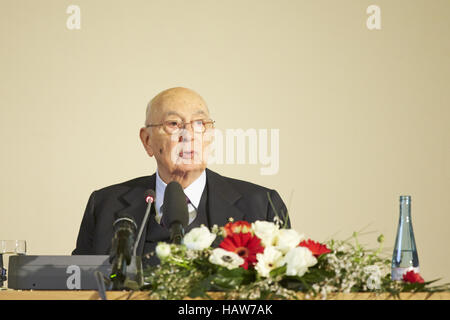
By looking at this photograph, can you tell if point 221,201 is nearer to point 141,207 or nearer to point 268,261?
point 141,207

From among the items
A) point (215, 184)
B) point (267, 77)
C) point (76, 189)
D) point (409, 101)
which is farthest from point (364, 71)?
point (76, 189)

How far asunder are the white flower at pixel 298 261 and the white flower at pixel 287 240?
27mm

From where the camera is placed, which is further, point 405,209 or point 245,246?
point 405,209

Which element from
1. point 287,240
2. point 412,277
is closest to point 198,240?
point 287,240

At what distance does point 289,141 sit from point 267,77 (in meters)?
0.36

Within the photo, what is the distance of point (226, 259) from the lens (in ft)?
4.37

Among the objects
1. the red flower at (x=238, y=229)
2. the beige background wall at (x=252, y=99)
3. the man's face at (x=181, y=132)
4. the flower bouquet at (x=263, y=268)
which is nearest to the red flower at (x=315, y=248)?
the flower bouquet at (x=263, y=268)

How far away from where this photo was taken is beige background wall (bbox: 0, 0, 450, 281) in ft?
11.7

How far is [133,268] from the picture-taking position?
5.20 ft

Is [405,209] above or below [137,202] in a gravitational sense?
above

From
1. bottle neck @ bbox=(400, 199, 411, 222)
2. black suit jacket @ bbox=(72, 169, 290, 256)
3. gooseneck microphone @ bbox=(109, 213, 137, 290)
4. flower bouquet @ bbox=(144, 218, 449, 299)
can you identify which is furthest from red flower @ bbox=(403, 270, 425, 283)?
black suit jacket @ bbox=(72, 169, 290, 256)

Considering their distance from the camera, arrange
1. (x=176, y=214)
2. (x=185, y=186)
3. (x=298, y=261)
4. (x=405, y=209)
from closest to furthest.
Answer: (x=298, y=261) → (x=176, y=214) → (x=405, y=209) → (x=185, y=186)

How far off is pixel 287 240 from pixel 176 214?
0.29m
